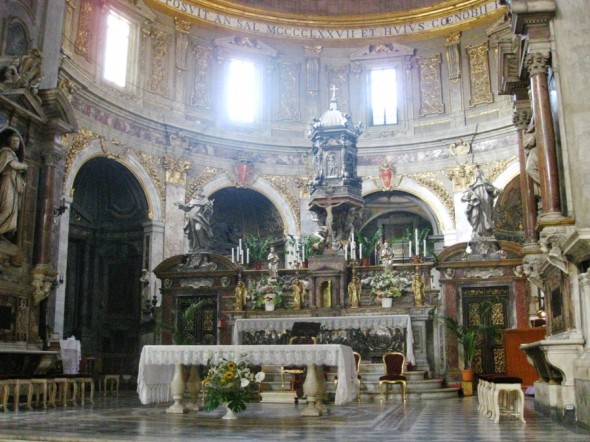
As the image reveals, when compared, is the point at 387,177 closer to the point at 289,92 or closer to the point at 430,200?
the point at 430,200

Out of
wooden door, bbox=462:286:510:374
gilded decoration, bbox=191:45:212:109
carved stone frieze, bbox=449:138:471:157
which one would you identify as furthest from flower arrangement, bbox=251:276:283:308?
carved stone frieze, bbox=449:138:471:157

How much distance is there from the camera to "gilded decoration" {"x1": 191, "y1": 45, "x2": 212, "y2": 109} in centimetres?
2202

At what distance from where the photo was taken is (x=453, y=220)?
21219 mm

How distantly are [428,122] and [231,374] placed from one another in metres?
16.2

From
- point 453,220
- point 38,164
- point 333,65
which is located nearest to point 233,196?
point 333,65

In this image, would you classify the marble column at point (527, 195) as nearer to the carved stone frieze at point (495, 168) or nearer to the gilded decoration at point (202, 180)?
the carved stone frieze at point (495, 168)

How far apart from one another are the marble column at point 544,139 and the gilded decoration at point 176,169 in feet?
45.4

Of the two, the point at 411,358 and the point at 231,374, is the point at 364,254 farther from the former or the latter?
the point at 231,374

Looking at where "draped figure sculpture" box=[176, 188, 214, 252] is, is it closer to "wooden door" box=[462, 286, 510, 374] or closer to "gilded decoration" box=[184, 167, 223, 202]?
"gilded decoration" box=[184, 167, 223, 202]

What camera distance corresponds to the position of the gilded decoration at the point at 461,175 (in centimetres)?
2111

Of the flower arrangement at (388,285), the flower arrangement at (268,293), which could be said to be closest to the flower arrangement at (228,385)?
the flower arrangement at (388,285)

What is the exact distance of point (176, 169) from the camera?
2066 centimetres

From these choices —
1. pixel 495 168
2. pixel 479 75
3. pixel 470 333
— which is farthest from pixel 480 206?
pixel 479 75

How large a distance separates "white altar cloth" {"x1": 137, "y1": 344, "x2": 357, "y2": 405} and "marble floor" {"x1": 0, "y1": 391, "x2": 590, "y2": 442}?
1.03 ft
